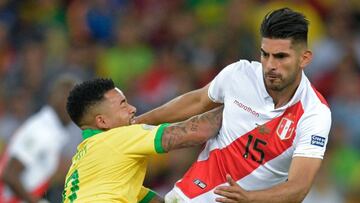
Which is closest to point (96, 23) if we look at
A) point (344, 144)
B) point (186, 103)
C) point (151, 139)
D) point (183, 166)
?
point (183, 166)

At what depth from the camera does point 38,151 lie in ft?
33.6

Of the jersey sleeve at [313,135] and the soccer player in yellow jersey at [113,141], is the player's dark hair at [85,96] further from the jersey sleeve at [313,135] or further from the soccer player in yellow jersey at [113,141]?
the jersey sleeve at [313,135]

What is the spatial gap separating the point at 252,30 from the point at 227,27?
308 mm

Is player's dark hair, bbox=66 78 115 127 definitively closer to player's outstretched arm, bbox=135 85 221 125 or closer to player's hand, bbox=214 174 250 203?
player's outstretched arm, bbox=135 85 221 125

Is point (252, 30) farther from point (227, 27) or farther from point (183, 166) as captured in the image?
point (183, 166)

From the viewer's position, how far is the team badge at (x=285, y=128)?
6.65m

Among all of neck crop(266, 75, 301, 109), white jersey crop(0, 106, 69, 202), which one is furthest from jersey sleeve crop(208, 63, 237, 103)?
white jersey crop(0, 106, 69, 202)

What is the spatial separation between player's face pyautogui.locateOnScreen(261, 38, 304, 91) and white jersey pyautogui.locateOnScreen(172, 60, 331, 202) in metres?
0.16

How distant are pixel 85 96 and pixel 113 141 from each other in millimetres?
422

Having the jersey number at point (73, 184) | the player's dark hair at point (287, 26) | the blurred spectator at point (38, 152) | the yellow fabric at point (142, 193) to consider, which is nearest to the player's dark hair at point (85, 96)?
the jersey number at point (73, 184)

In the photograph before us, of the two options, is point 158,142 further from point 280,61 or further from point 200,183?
point 280,61

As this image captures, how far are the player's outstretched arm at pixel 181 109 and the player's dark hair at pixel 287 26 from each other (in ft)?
2.82

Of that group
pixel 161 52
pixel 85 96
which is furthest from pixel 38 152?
pixel 85 96

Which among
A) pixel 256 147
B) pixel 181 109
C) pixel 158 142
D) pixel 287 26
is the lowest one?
pixel 256 147
